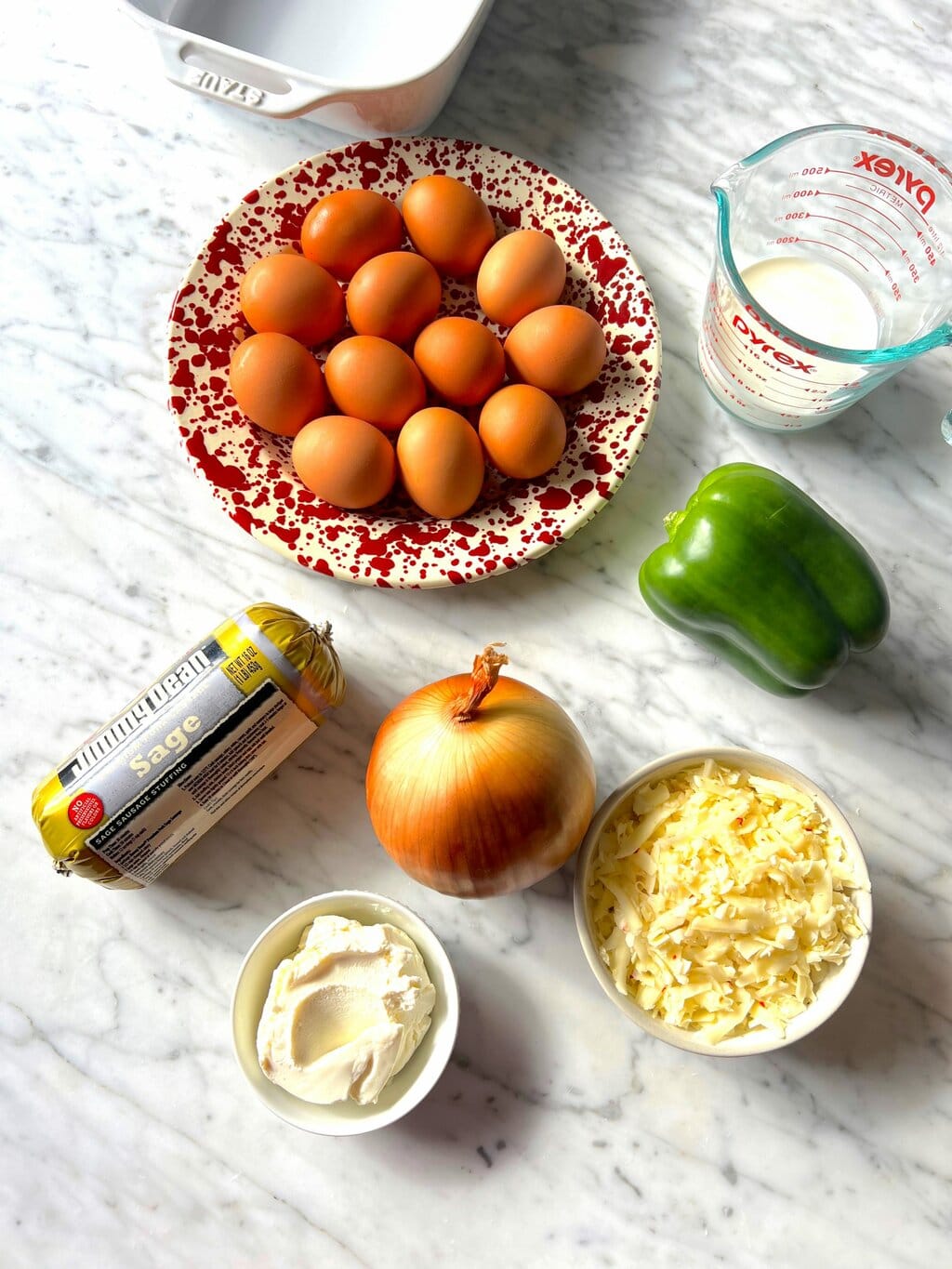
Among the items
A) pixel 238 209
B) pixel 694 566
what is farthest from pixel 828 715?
pixel 238 209

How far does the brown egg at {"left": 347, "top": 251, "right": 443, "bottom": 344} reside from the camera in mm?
951

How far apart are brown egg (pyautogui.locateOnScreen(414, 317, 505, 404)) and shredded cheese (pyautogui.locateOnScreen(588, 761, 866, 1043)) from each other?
1.43 ft

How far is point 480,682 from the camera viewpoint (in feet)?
2.55

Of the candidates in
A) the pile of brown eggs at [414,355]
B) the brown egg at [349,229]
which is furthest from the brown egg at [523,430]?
the brown egg at [349,229]

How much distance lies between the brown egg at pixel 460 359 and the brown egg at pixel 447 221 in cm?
8

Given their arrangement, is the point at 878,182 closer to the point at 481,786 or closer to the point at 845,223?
the point at 845,223

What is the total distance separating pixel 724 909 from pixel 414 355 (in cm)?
62

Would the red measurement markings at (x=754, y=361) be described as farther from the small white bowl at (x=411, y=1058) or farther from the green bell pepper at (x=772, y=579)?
the small white bowl at (x=411, y=1058)

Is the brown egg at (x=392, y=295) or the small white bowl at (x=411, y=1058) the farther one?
the brown egg at (x=392, y=295)

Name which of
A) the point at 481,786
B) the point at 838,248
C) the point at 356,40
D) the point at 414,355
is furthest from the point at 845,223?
the point at 481,786

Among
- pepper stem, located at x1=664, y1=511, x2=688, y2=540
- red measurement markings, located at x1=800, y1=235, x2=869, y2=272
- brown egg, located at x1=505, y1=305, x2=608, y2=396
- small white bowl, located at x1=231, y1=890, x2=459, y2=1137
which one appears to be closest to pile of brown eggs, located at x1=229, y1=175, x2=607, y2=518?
brown egg, located at x1=505, y1=305, x2=608, y2=396

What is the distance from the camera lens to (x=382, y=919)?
889 millimetres

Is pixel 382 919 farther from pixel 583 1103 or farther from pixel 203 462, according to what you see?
pixel 203 462

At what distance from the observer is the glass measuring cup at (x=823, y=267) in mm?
906
